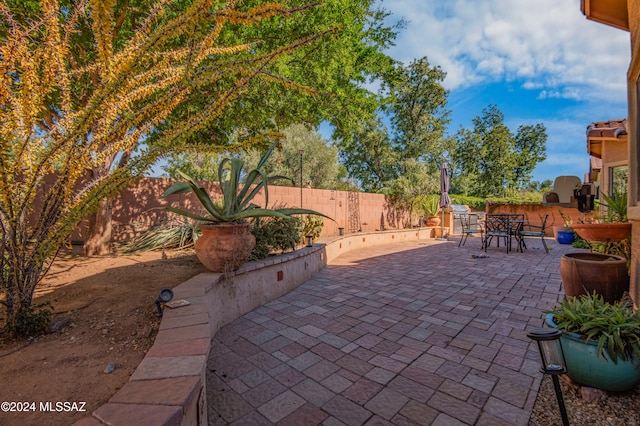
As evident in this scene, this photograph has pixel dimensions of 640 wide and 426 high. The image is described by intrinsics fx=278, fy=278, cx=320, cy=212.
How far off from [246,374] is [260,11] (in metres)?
2.40

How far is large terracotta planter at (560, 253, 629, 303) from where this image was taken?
8.39 ft

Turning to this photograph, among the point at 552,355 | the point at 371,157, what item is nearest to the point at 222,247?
the point at 552,355

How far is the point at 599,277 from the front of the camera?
8.49 feet

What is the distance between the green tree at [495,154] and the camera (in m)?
20.7

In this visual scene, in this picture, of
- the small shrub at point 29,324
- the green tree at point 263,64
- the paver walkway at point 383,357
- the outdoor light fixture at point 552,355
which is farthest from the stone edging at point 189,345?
the outdoor light fixture at point 552,355

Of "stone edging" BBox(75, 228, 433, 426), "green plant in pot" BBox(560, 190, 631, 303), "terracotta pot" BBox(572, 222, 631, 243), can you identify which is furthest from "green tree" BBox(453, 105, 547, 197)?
"stone edging" BBox(75, 228, 433, 426)

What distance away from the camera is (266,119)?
6.64 metres

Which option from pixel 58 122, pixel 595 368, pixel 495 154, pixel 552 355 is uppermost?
pixel 495 154

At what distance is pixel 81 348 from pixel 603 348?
309 centimetres

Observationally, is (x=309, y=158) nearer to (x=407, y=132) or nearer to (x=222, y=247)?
(x=407, y=132)

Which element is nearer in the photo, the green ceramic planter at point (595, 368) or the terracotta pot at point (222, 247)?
the green ceramic planter at point (595, 368)

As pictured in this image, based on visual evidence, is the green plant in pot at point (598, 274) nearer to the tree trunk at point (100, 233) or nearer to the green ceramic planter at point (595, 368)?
the green ceramic planter at point (595, 368)

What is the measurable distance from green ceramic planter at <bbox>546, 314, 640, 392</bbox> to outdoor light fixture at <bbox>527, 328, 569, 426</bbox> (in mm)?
486

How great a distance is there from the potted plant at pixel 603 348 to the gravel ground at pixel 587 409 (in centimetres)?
8
